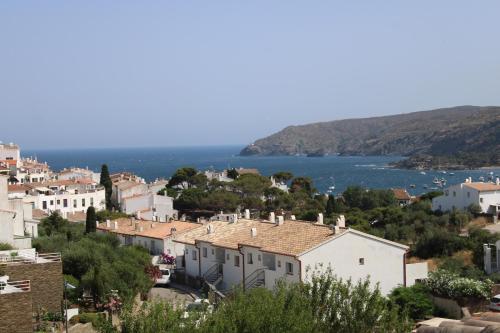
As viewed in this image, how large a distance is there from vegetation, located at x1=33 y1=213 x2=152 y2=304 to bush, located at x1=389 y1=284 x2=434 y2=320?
9.96 m

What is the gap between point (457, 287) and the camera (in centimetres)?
2938

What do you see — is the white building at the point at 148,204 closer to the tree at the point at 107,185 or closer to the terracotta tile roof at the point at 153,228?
the tree at the point at 107,185

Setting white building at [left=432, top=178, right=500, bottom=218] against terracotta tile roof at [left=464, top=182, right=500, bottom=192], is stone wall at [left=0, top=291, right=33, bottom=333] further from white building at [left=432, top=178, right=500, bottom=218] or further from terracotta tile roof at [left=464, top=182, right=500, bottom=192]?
terracotta tile roof at [left=464, top=182, right=500, bottom=192]

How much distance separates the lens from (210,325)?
15133 millimetres

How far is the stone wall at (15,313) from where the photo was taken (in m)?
19.3

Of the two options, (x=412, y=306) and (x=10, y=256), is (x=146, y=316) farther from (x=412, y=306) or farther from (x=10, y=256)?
(x=412, y=306)

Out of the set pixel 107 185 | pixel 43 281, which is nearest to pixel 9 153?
pixel 107 185

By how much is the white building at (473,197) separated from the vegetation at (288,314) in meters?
50.7

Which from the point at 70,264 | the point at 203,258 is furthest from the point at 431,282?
the point at 70,264

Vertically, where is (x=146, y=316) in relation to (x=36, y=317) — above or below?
above

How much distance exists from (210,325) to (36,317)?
36.7ft

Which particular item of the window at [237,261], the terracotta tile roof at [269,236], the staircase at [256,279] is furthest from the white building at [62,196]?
the staircase at [256,279]

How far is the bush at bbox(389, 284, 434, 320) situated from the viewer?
28906mm

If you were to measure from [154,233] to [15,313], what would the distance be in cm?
2603
